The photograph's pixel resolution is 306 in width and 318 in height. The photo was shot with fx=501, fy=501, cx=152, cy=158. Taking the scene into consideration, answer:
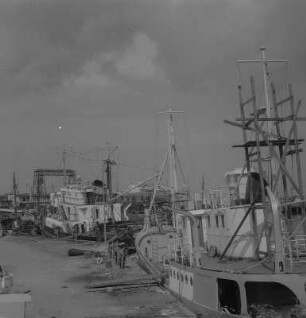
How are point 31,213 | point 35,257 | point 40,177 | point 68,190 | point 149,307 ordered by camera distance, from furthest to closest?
point 31,213 < point 40,177 < point 68,190 < point 35,257 < point 149,307

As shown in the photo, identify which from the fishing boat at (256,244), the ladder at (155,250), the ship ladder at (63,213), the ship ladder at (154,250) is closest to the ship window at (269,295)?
the fishing boat at (256,244)

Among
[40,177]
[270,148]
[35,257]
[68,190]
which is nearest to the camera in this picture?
[270,148]

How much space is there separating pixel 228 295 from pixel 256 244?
2311mm

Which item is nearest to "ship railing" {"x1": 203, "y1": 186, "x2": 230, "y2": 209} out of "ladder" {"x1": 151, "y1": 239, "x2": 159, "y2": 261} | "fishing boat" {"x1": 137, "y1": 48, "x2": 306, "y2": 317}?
"fishing boat" {"x1": 137, "y1": 48, "x2": 306, "y2": 317}

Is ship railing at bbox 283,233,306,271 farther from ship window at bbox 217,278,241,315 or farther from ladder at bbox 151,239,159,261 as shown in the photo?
ladder at bbox 151,239,159,261

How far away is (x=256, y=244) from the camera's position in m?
19.1

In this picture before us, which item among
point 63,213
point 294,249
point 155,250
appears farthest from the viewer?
point 63,213

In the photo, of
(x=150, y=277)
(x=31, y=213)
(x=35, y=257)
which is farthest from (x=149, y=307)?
(x=31, y=213)

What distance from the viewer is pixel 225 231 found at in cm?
2122

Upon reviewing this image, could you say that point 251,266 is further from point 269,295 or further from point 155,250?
point 155,250

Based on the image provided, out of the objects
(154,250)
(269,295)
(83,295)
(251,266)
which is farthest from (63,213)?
(251,266)

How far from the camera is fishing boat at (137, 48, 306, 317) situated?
16.4 m

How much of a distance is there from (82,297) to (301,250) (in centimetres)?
1065

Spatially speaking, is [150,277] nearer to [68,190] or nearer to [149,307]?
[149,307]
